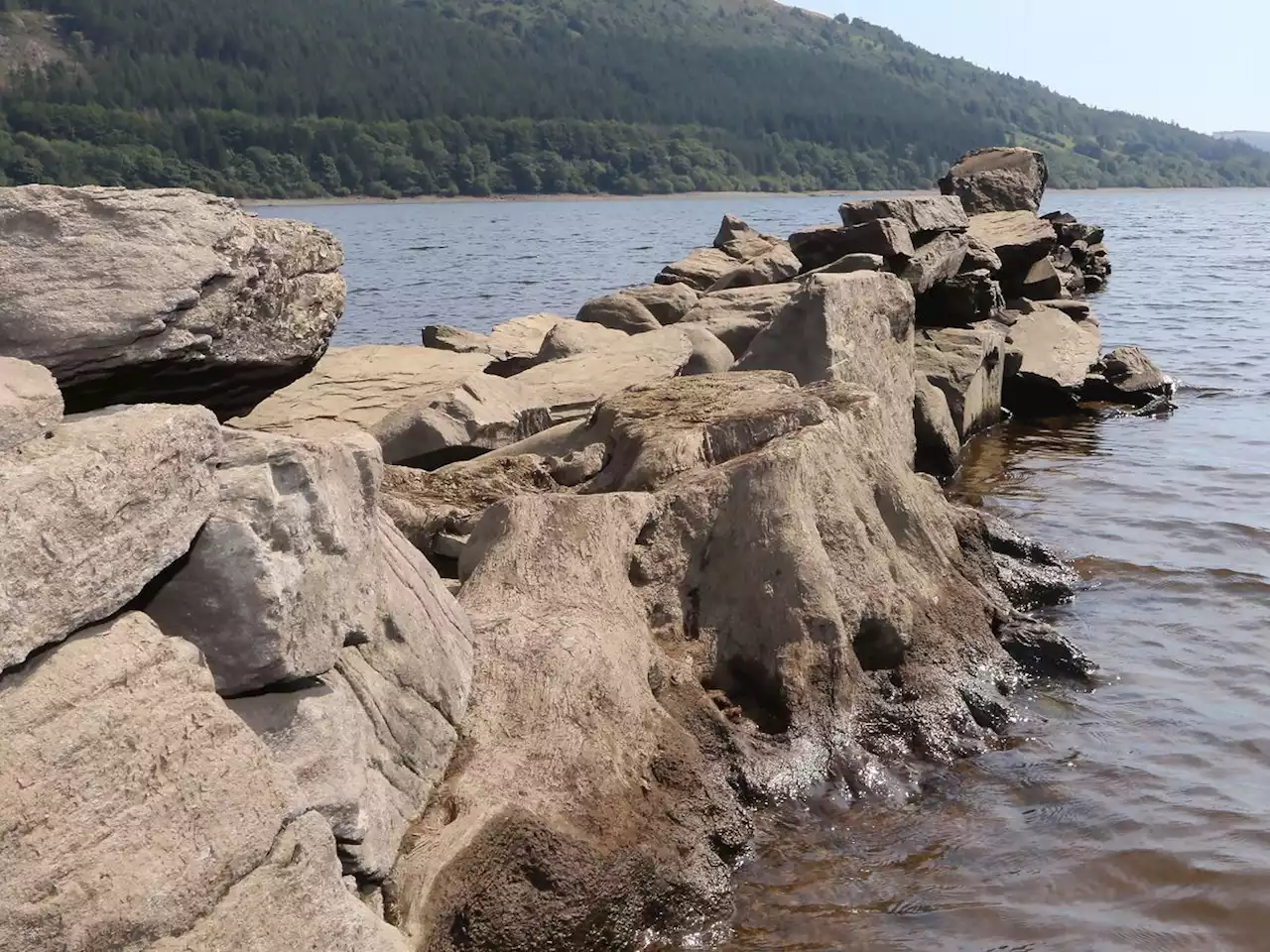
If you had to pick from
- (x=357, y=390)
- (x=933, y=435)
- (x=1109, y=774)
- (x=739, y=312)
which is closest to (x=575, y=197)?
(x=739, y=312)

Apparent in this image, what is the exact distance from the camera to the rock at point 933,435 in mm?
12047

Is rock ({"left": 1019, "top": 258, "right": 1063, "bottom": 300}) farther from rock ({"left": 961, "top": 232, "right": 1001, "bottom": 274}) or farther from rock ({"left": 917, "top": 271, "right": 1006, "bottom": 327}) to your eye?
rock ({"left": 917, "top": 271, "right": 1006, "bottom": 327})

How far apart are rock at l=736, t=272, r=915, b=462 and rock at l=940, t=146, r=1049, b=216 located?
540 inches

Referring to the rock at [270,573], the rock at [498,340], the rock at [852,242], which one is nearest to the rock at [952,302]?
the rock at [852,242]

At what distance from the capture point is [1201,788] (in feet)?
20.7

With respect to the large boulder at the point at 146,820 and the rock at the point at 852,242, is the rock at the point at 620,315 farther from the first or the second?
the large boulder at the point at 146,820

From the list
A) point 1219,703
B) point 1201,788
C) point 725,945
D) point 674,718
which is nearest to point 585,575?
point 674,718

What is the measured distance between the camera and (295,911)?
139 inches

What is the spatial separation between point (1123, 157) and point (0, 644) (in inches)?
7787

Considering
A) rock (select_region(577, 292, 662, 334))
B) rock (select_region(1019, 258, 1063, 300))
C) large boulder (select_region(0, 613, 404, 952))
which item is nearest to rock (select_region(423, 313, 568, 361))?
rock (select_region(577, 292, 662, 334))

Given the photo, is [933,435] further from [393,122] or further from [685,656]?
[393,122]

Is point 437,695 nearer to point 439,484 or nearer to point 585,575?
point 585,575

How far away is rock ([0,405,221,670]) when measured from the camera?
3113 mm

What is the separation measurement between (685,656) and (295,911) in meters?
2.79
